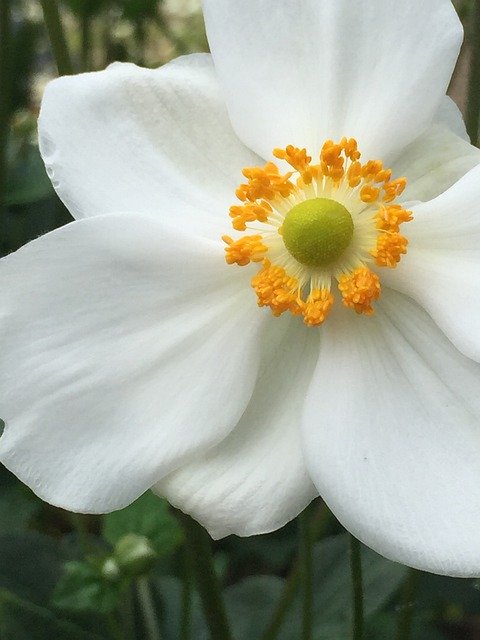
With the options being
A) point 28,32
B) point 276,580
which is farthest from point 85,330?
point 28,32

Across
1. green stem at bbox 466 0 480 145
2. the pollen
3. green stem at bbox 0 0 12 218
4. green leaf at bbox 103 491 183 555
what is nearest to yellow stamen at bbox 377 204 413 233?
the pollen

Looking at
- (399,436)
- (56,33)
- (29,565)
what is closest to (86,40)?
(56,33)

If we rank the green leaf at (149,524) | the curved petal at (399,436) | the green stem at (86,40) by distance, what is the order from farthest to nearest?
1. the green stem at (86,40)
2. the green leaf at (149,524)
3. the curved petal at (399,436)

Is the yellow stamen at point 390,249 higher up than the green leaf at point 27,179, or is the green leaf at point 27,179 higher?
the yellow stamen at point 390,249

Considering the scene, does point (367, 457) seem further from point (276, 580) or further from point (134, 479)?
point (276, 580)

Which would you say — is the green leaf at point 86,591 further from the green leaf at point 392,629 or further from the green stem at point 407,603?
the green leaf at point 392,629

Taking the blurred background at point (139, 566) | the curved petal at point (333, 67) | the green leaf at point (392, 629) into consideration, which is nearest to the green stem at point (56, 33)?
the blurred background at point (139, 566)
